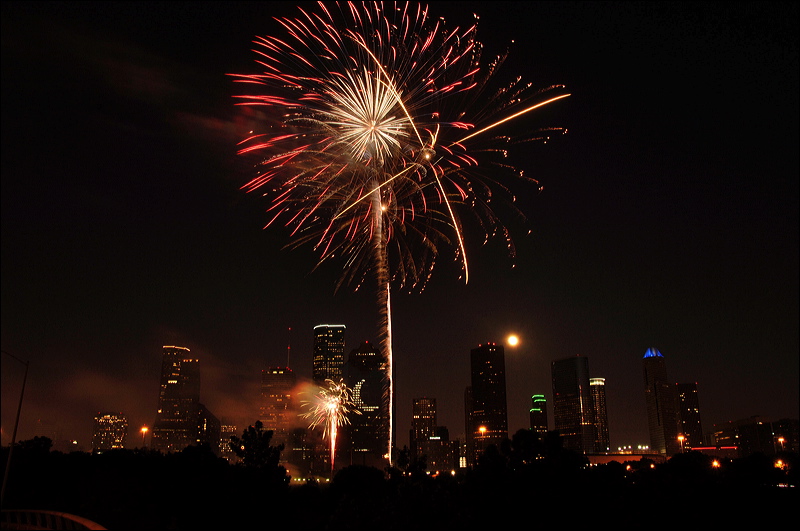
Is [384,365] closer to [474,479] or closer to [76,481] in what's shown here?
[474,479]

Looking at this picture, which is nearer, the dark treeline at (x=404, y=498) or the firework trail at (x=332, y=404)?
the dark treeline at (x=404, y=498)

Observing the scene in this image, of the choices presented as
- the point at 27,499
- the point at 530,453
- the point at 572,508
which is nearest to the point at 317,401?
the point at 530,453

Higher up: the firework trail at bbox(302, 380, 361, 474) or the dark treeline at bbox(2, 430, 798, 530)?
the firework trail at bbox(302, 380, 361, 474)

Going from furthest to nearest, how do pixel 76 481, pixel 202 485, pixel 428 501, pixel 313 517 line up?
1. pixel 76 481
2. pixel 202 485
3. pixel 313 517
4. pixel 428 501

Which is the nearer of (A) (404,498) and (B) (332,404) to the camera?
(A) (404,498)

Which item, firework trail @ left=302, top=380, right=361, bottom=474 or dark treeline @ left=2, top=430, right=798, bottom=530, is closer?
dark treeline @ left=2, top=430, right=798, bottom=530

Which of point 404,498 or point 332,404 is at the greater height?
point 332,404

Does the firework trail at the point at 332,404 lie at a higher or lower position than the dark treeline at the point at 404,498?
higher

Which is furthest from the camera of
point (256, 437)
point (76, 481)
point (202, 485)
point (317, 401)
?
point (256, 437)
